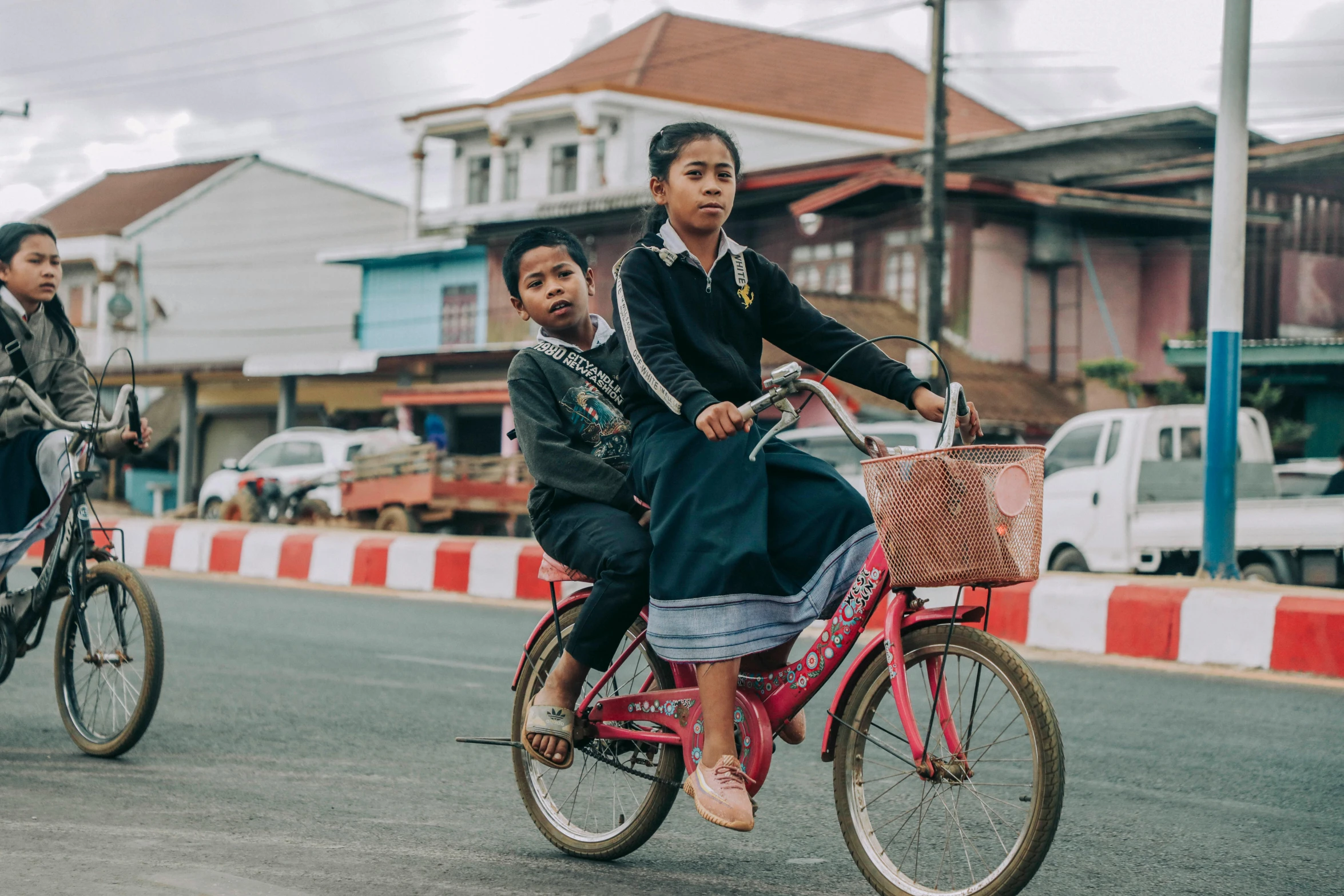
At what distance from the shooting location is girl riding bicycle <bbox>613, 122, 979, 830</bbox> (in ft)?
11.4

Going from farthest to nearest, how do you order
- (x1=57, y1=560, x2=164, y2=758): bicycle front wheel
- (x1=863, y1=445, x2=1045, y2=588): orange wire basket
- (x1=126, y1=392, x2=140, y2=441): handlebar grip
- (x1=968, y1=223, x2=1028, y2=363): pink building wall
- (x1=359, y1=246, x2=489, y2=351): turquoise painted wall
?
(x1=359, y1=246, x2=489, y2=351): turquoise painted wall, (x1=968, y1=223, x2=1028, y2=363): pink building wall, (x1=57, y1=560, x2=164, y2=758): bicycle front wheel, (x1=126, y1=392, x2=140, y2=441): handlebar grip, (x1=863, y1=445, x2=1045, y2=588): orange wire basket

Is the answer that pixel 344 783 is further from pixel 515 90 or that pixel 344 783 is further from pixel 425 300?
pixel 515 90

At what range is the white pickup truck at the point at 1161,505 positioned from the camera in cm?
1206

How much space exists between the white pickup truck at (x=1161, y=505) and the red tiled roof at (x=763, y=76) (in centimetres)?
2551

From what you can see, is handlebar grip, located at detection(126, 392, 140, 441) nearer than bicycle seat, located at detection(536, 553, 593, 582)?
No

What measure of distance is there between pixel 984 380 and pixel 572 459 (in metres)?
22.4

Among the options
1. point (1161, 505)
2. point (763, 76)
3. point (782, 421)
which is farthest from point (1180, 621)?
point (763, 76)

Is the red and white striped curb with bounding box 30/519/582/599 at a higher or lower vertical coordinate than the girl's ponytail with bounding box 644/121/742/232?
lower

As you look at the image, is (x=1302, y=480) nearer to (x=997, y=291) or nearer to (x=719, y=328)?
(x=997, y=291)

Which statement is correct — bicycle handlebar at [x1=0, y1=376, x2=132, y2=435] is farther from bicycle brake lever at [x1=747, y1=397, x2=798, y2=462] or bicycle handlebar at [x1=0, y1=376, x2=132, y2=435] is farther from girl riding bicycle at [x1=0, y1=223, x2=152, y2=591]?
bicycle brake lever at [x1=747, y1=397, x2=798, y2=462]

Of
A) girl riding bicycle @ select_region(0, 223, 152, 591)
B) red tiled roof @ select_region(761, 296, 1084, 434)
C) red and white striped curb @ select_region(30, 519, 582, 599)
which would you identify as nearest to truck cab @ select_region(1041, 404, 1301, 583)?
red and white striped curb @ select_region(30, 519, 582, 599)

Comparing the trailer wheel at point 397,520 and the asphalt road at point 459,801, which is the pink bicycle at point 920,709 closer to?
the asphalt road at point 459,801

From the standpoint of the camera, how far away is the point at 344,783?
4.89 m

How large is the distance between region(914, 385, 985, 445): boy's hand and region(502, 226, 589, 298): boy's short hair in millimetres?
1070
